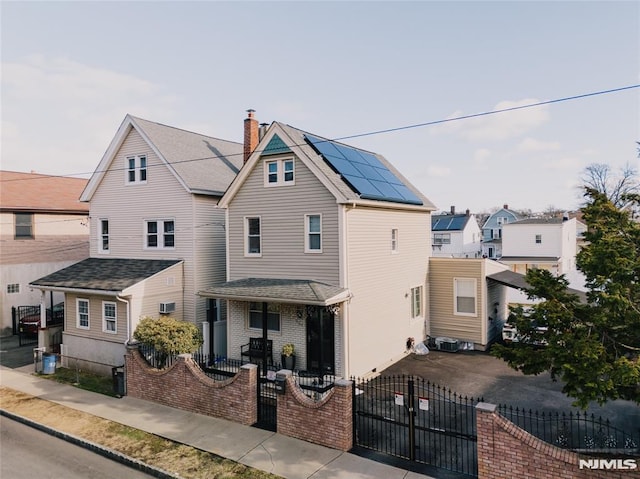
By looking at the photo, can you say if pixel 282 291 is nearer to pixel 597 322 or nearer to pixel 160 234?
pixel 160 234

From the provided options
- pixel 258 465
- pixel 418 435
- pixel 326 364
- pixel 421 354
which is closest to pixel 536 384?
pixel 421 354

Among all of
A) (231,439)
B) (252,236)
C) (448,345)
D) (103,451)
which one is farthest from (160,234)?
(448,345)

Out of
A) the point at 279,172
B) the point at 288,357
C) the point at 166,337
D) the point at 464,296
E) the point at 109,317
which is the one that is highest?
the point at 279,172

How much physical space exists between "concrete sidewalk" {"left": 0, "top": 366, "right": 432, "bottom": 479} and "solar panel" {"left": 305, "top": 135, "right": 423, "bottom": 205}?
357 inches

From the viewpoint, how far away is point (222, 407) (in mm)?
12836

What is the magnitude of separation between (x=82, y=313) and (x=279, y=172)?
11.4m

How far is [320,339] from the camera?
1465cm

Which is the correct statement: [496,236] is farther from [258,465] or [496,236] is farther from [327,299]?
[258,465]

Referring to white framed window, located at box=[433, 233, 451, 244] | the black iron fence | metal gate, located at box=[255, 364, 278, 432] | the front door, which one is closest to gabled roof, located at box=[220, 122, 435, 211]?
the front door

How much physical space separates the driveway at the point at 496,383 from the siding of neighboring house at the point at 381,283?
1.27 meters

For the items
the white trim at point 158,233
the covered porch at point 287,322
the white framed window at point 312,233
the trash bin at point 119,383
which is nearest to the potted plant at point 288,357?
the covered porch at point 287,322

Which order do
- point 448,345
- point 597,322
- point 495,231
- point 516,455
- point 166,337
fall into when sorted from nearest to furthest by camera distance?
point 516,455, point 597,322, point 166,337, point 448,345, point 495,231

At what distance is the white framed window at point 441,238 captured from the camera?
184ft

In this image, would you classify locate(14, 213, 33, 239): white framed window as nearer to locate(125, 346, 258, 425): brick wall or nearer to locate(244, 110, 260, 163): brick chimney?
locate(244, 110, 260, 163): brick chimney
